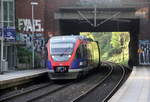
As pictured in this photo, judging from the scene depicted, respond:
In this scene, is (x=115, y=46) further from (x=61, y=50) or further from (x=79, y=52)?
(x=61, y=50)

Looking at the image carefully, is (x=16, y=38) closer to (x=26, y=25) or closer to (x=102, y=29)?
(x=26, y=25)

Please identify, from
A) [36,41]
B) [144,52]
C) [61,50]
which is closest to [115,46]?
[144,52]

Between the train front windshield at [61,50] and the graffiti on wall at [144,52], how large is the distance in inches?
723

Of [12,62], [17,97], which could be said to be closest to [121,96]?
[17,97]

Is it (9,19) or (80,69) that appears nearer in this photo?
(80,69)

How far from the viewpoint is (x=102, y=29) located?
5778 cm

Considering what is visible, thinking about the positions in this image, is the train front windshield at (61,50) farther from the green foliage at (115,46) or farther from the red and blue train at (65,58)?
the green foliage at (115,46)

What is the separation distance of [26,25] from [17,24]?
897 millimetres

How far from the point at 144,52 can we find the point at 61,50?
19.4 meters

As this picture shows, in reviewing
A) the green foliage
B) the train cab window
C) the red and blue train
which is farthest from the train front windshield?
the green foliage

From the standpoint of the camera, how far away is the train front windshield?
27959mm

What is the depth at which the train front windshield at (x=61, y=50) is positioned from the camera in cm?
2796

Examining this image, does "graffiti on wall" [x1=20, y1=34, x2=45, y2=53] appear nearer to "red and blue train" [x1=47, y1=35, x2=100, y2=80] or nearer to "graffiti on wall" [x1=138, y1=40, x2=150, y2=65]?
"graffiti on wall" [x1=138, y1=40, x2=150, y2=65]

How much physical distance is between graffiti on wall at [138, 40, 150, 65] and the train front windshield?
60.3 feet
